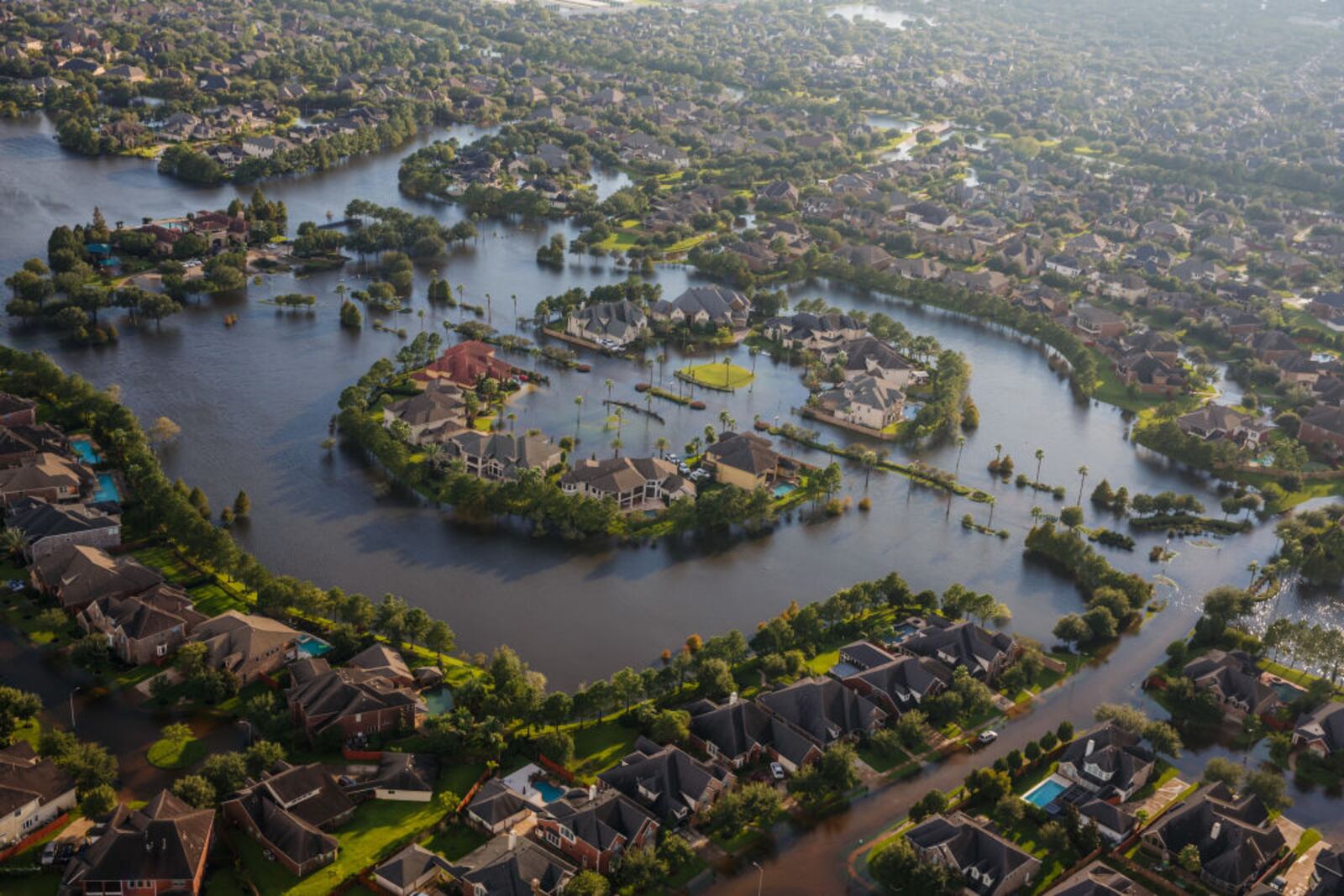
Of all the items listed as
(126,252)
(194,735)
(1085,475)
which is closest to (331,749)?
(194,735)

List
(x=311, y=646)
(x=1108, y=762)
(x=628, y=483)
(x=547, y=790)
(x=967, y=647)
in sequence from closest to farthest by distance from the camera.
Answer: (x=547, y=790), (x=1108, y=762), (x=311, y=646), (x=967, y=647), (x=628, y=483)

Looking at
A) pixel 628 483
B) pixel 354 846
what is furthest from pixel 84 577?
pixel 628 483

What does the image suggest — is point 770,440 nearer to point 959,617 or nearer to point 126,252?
point 959,617

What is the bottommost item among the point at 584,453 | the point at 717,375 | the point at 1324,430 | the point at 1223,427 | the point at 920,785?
the point at 920,785

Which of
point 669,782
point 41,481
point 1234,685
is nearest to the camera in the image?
point 669,782

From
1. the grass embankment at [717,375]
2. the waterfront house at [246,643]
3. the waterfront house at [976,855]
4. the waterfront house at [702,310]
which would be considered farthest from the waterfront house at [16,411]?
the waterfront house at [976,855]

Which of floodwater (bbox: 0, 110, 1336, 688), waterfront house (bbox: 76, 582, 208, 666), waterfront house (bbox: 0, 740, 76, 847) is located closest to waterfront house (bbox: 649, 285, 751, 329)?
floodwater (bbox: 0, 110, 1336, 688)

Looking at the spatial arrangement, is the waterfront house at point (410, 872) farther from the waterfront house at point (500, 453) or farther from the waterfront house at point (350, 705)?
the waterfront house at point (500, 453)

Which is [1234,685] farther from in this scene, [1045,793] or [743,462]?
[743,462]
